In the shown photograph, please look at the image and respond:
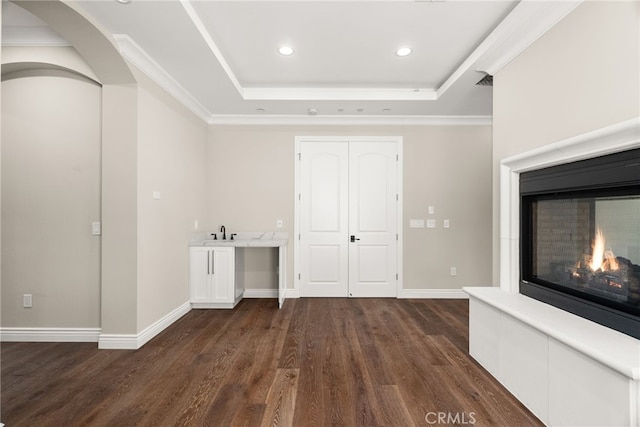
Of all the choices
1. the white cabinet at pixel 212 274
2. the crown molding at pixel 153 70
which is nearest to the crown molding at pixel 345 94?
the crown molding at pixel 153 70

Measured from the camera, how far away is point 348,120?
4445 mm

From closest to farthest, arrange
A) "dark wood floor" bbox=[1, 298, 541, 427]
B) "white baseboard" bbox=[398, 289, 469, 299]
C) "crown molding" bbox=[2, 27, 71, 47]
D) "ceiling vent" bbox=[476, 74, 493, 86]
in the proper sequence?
"dark wood floor" bbox=[1, 298, 541, 427] < "crown molding" bbox=[2, 27, 71, 47] < "ceiling vent" bbox=[476, 74, 493, 86] < "white baseboard" bbox=[398, 289, 469, 299]

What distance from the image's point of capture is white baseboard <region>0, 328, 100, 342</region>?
288 cm

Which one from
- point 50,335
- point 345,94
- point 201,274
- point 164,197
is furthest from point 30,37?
point 345,94

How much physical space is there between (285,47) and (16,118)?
2654 millimetres

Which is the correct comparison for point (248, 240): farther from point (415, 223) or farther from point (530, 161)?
point (530, 161)

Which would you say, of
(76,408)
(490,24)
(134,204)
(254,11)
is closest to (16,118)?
(134,204)

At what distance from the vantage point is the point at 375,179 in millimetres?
4504

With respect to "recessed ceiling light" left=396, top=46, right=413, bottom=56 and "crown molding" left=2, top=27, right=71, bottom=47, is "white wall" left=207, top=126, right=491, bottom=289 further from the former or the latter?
"crown molding" left=2, top=27, right=71, bottom=47

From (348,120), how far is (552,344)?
358 cm

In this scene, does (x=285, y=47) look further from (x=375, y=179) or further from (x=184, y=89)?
(x=375, y=179)

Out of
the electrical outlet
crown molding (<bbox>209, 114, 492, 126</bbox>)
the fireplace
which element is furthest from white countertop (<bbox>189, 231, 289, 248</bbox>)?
the fireplace

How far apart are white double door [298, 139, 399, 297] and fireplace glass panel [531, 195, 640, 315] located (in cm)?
227

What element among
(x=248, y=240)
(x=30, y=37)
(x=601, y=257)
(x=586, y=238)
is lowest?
(x=248, y=240)
